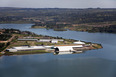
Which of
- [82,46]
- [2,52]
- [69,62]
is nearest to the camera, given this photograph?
[69,62]

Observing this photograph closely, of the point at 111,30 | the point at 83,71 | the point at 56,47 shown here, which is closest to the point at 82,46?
the point at 56,47

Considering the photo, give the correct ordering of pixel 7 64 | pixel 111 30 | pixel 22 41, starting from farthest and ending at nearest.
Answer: pixel 111 30
pixel 22 41
pixel 7 64

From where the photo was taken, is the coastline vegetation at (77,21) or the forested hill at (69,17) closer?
the coastline vegetation at (77,21)

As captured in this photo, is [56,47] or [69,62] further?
[56,47]

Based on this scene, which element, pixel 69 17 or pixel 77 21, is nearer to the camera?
pixel 77 21

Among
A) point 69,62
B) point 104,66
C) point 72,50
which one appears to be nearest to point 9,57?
point 69,62

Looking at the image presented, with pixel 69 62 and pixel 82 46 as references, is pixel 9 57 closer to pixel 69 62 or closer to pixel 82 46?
pixel 69 62

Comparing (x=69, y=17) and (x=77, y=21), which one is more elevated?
(x=69, y=17)

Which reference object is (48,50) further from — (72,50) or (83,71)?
(83,71)

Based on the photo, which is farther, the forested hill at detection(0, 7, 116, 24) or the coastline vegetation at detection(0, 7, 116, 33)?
the forested hill at detection(0, 7, 116, 24)
